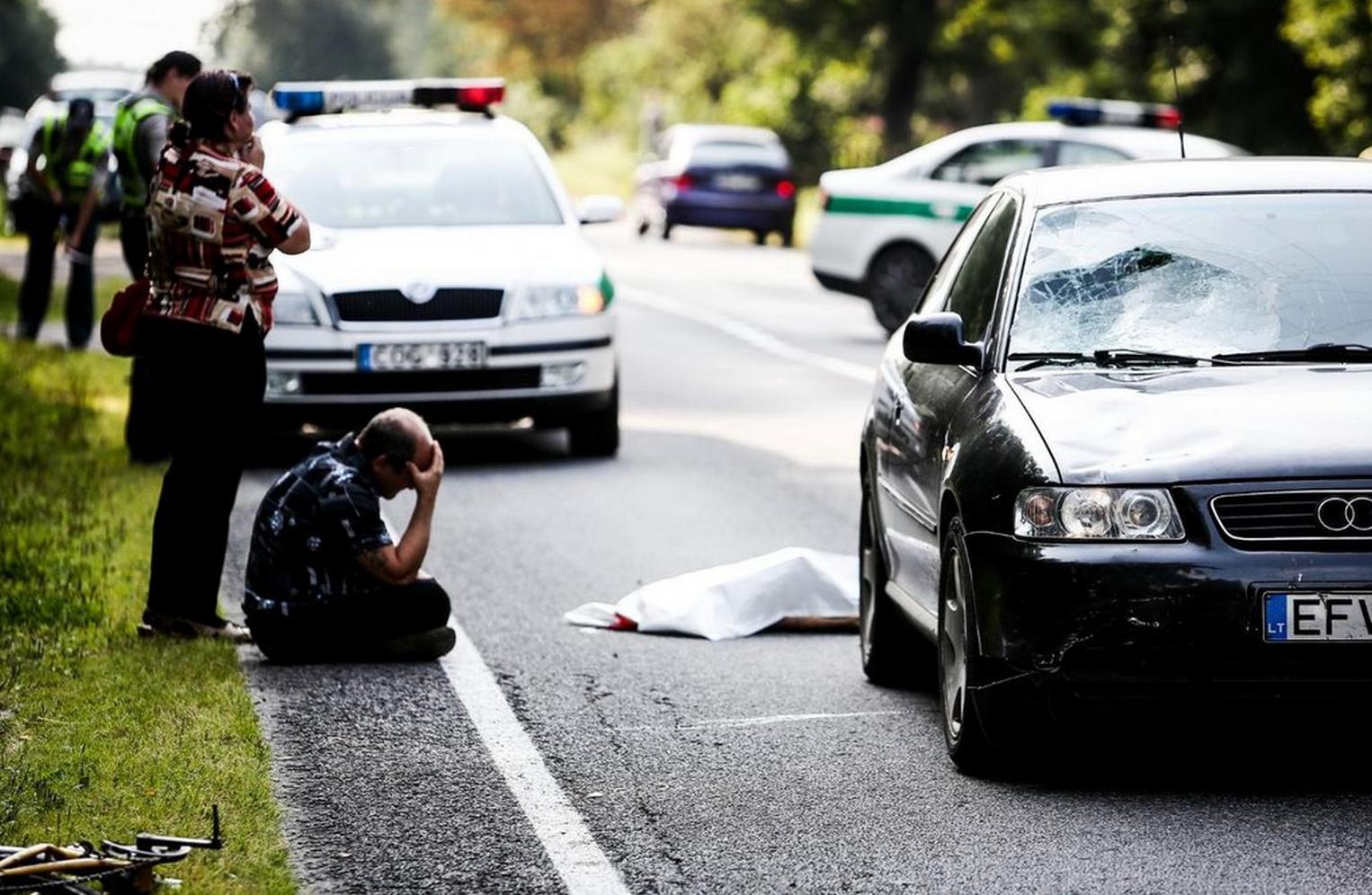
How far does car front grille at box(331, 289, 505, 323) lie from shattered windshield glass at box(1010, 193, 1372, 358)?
6.34 meters

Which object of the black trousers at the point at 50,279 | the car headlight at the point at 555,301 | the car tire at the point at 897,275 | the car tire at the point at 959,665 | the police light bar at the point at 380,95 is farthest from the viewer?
the car tire at the point at 897,275

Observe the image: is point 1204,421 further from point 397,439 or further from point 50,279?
point 50,279

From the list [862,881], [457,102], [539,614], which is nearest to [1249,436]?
[862,881]

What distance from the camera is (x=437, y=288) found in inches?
524

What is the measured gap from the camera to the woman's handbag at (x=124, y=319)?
8711 millimetres

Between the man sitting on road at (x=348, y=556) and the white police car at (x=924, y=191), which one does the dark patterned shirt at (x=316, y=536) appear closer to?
the man sitting on road at (x=348, y=556)

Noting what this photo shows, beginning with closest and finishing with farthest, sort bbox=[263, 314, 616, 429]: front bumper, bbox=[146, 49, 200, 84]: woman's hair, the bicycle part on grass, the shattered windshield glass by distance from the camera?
the bicycle part on grass → the shattered windshield glass → bbox=[146, 49, 200, 84]: woman's hair → bbox=[263, 314, 616, 429]: front bumper

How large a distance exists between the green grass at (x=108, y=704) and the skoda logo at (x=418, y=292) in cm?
149

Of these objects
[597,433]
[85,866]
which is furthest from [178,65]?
[85,866]

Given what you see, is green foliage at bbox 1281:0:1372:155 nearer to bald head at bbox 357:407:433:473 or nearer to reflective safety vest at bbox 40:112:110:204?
reflective safety vest at bbox 40:112:110:204

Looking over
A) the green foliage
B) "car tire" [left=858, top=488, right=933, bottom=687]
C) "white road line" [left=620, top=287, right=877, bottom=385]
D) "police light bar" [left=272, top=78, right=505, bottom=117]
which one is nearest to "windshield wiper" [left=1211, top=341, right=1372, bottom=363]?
"car tire" [left=858, top=488, right=933, bottom=687]

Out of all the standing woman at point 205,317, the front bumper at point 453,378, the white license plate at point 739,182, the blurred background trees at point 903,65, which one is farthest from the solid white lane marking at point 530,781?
the white license plate at point 739,182

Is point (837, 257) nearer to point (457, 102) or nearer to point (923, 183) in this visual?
point (923, 183)

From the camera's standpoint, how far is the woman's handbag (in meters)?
8.71
